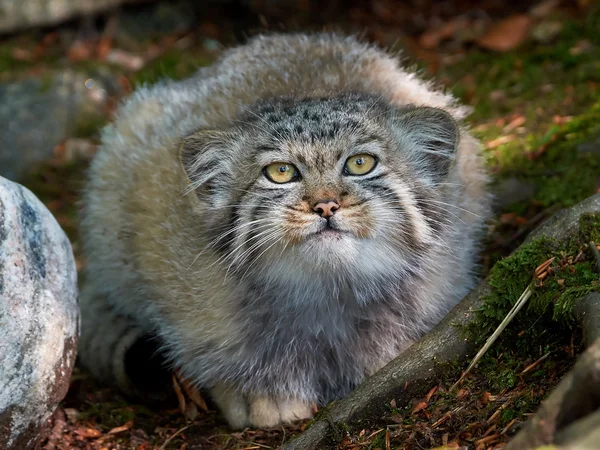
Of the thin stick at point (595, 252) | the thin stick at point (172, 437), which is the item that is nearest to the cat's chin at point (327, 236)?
the thin stick at point (595, 252)

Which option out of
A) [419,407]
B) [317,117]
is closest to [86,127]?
[317,117]

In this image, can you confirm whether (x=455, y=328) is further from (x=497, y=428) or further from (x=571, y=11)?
(x=571, y=11)

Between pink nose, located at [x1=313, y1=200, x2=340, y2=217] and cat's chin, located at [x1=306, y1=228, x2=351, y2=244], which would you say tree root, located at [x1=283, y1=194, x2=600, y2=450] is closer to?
cat's chin, located at [x1=306, y1=228, x2=351, y2=244]

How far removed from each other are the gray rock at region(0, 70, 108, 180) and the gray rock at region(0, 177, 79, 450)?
11.9ft

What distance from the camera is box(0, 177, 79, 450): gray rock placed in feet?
11.9

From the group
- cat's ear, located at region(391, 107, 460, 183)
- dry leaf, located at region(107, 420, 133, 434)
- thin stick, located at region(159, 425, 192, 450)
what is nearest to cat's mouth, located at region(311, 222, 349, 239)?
cat's ear, located at region(391, 107, 460, 183)

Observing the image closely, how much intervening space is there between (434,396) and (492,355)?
35 centimetres

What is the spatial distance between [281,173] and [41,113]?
4534 millimetres

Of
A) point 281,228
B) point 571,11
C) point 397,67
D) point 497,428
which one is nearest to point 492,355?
point 497,428

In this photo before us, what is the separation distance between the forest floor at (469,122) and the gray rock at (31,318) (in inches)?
17.8

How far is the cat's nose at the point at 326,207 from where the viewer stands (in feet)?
11.6

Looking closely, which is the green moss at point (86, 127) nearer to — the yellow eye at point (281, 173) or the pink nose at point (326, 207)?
the yellow eye at point (281, 173)

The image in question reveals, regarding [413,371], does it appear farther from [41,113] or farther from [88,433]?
[41,113]

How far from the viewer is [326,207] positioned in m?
3.53
